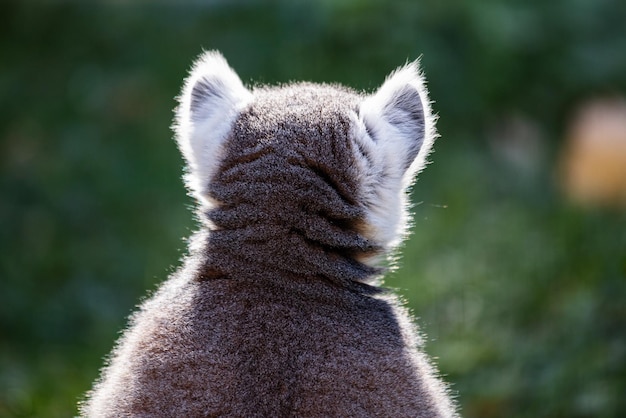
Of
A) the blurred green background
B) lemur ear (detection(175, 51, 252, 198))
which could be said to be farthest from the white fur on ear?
the blurred green background

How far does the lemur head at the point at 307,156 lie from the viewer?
3.46 meters

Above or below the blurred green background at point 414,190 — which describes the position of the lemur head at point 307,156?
below

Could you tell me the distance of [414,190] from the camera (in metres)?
9.20

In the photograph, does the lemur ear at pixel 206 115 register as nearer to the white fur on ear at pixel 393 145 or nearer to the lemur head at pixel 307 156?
the lemur head at pixel 307 156

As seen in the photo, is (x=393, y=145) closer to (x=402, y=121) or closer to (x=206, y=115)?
(x=402, y=121)

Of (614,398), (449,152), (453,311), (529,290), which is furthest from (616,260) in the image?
(449,152)

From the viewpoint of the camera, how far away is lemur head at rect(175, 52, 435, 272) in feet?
11.4

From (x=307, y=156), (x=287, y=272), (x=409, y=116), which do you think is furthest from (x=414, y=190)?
(x=287, y=272)

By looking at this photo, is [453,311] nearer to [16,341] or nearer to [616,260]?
[616,260]

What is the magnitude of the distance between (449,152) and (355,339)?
650 centimetres

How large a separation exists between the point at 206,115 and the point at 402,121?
32.0 inches

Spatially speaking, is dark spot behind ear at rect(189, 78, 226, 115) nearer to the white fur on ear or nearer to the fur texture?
the fur texture

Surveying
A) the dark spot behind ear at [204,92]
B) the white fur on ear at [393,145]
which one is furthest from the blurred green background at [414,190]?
the dark spot behind ear at [204,92]

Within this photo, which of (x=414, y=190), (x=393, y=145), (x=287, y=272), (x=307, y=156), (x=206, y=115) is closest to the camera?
(x=287, y=272)
